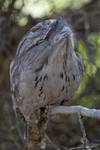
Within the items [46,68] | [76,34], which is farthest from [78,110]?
[76,34]

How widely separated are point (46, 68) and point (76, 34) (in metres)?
2.00

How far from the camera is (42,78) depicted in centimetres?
195

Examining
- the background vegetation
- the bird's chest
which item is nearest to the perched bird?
the bird's chest

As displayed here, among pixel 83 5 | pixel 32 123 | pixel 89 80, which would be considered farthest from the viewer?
pixel 83 5

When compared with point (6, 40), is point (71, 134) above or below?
below

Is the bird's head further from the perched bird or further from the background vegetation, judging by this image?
the background vegetation

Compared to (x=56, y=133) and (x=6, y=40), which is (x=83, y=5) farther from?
(x=56, y=133)

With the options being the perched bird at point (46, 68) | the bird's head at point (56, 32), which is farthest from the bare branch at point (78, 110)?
the bird's head at point (56, 32)

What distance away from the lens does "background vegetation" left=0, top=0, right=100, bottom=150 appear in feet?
13.1

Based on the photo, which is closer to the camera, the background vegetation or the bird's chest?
the bird's chest

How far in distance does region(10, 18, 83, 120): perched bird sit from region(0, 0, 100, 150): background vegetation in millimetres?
1775

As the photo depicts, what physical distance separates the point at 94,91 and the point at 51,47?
2.28 metres

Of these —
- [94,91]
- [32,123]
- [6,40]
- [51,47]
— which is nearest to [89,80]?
[94,91]

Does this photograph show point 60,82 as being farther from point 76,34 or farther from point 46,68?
point 76,34
